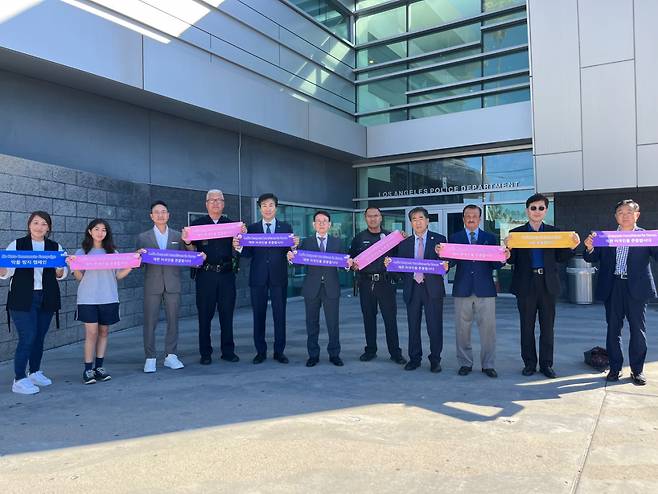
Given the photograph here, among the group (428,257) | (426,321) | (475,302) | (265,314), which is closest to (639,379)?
(475,302)

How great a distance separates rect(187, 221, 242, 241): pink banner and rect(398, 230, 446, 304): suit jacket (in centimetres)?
192

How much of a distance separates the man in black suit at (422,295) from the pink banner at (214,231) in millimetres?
1794

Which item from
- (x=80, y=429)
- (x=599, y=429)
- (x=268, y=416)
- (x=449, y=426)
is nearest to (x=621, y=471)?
(x=599, y=429)

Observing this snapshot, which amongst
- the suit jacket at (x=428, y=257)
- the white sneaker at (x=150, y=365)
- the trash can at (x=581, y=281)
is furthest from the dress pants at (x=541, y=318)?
the trash can at (x=581, y=281)

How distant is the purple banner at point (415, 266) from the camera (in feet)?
17.3

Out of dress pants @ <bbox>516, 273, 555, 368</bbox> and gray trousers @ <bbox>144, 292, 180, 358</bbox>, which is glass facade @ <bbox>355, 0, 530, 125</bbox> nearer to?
dress pants @ <bbox>516, 273, 555, 368</bbox>

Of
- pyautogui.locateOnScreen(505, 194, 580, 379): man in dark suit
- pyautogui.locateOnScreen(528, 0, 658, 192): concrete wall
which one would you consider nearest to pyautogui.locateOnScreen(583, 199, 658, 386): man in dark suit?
pyautogui.locateOnScreen(505, 194, 580, 379): man in dark suit

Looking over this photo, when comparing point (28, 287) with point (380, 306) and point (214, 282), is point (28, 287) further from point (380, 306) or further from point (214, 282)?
point (380, 306)

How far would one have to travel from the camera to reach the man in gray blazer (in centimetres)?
550

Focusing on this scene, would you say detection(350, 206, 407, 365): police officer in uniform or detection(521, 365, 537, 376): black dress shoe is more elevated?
detection(350, 206, 407, 365): police officer in uniform

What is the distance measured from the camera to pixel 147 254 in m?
5.34

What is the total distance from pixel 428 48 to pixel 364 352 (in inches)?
412

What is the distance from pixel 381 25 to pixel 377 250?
10.9m

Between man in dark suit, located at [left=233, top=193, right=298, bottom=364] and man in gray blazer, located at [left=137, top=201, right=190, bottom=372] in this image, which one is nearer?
man in gray blazer, located at [left=137, top=201, right=190, bottom=372]
